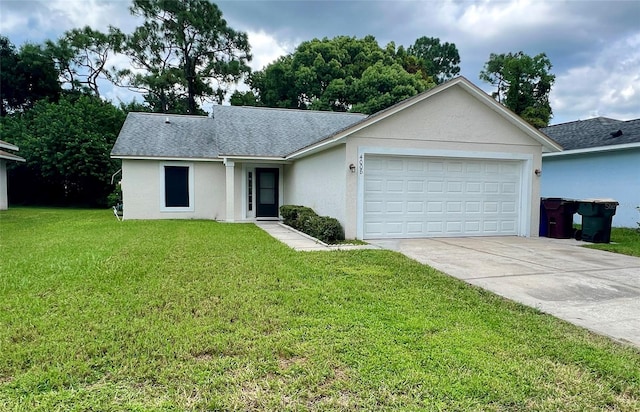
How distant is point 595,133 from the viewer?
49.1 feet

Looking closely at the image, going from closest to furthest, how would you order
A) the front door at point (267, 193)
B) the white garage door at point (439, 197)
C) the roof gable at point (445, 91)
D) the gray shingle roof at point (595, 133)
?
the roof gable at point (445, 91)
the white garage door at point (439, 197)
the gray shingle roof at point (595, 133)
the front door at point (267, 193)

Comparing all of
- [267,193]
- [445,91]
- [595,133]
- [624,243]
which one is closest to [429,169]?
[445,91]

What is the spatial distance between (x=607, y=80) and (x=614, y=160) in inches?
292

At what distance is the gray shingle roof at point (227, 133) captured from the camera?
1486 centimetres

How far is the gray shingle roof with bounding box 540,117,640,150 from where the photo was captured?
43.5 feet

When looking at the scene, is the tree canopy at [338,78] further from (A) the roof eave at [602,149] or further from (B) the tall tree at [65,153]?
(A) the roof eave at [602,149]

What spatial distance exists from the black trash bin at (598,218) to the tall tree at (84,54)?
34397 mm

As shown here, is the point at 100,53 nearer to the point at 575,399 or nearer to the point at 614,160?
the point at 614,160

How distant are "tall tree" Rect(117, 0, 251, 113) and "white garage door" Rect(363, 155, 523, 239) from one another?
26417mm

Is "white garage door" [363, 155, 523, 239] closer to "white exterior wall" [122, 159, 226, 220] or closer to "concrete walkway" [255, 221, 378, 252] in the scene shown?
"concrete walkway" [255, 221, 378, 252]

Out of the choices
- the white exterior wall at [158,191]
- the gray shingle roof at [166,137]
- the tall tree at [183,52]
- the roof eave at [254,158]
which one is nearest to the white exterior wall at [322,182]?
the roof eave at [254,158]

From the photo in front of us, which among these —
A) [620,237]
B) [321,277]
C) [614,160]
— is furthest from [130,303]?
[614,160]

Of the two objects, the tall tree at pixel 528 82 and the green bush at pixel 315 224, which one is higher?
the tall tree at pixel 528 82

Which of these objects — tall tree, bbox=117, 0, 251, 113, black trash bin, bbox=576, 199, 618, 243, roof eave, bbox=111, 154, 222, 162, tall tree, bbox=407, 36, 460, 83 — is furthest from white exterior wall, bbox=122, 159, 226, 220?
tall tree, bbox=407, 36, 460, 83
